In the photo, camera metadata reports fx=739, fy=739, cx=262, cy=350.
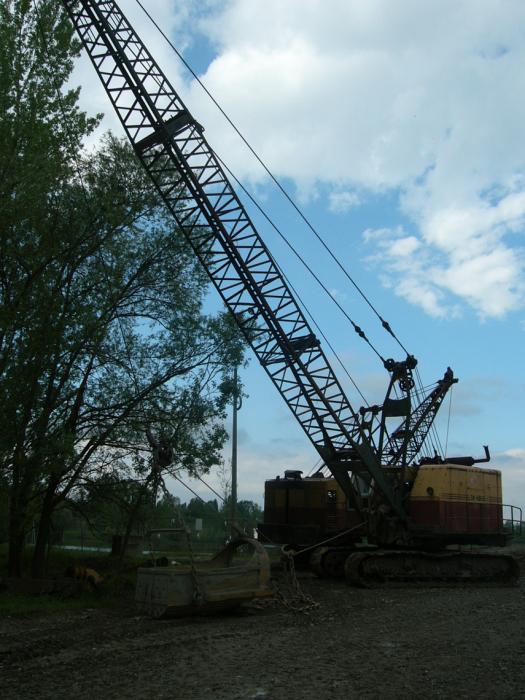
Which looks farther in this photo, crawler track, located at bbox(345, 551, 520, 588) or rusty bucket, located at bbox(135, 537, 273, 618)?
crawler track, located at bbox(345, 551, 520, 588)

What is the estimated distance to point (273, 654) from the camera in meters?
9.00

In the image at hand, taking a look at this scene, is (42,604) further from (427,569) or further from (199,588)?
(427,569)

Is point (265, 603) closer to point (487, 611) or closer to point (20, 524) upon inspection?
point (487, 611)

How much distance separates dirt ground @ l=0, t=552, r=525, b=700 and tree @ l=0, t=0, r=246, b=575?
459 centimetres

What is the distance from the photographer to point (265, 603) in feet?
43.4

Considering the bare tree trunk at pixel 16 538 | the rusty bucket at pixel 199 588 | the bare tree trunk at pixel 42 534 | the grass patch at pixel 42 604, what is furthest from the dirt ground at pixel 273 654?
the bare tree trunk at pixel 42 534

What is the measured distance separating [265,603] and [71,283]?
8.12 m

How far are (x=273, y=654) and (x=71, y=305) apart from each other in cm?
939

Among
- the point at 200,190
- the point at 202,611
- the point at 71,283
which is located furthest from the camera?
the point at 200,190

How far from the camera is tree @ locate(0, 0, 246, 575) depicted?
1498cm

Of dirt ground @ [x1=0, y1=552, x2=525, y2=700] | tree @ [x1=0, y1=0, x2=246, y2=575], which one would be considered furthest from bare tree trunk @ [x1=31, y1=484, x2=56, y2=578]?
→ dirt ground @ [x1=0, y1=552, x2=525, y2=700]

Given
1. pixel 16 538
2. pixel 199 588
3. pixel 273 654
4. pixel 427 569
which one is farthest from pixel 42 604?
pixel 427 569

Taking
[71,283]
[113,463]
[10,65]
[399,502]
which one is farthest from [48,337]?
[399,502]

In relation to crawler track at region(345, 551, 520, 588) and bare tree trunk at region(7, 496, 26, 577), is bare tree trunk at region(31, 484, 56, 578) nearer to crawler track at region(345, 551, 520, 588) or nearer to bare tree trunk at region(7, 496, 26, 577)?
bare tree trunk at region(7, 496, 26, 577)
